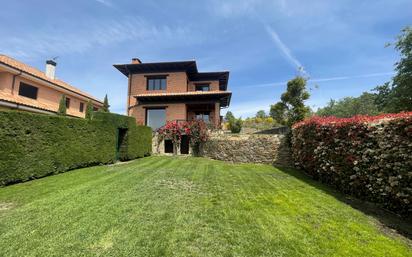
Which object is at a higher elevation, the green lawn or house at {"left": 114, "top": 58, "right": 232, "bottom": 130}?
house at {"left": 114, "top": 58, "right": 232, "bottom": 130}

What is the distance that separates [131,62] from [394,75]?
27192 mm

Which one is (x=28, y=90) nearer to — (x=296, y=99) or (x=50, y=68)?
(x=50, y=68)

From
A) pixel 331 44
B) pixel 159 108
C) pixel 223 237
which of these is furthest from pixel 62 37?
pixel 331 44

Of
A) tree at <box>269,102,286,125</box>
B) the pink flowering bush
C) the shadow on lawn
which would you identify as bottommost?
the shadow on lawn

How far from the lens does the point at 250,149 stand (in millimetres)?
14336

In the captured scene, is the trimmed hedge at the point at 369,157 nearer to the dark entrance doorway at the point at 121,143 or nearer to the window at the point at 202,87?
the dark entrance doorway at the point at 121,143

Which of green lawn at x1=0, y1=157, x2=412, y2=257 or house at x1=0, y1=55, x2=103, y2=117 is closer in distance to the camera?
green lawn at x1=0, y1=157, x2=412, y2=257

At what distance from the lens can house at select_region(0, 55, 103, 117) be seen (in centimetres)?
1450

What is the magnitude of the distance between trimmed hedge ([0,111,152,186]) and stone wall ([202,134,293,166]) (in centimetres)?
645

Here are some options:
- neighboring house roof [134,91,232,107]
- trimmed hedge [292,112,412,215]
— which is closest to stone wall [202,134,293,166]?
trimmed hedge [292,112,412,215]

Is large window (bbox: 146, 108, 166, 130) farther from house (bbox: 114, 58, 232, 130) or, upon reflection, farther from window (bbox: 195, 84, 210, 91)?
window (bbox: 195, 84, 210, 91)

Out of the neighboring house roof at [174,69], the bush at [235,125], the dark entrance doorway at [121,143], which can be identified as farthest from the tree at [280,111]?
the dark entrance doorway at [121,143]

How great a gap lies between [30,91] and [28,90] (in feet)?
0.68

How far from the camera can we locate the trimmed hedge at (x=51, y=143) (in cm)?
706
